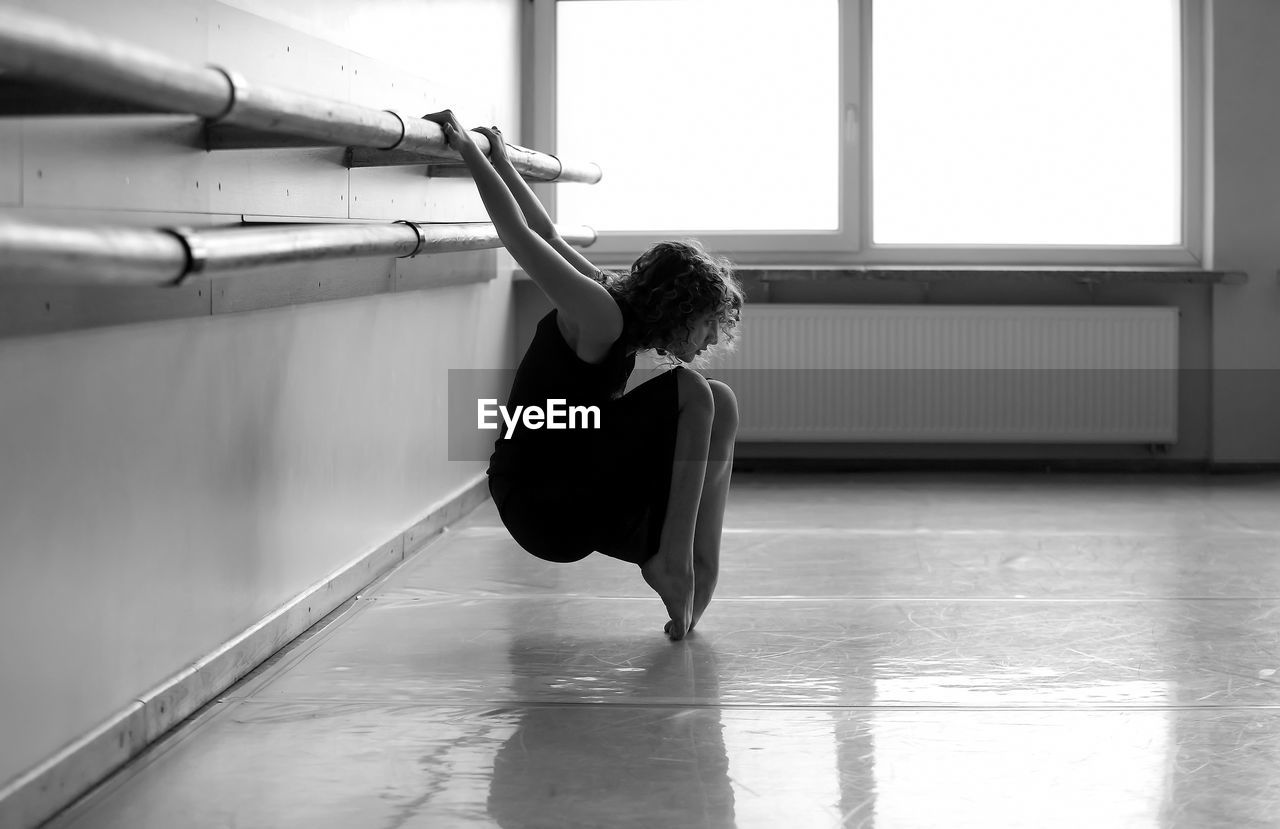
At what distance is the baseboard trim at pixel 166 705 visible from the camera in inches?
62.6

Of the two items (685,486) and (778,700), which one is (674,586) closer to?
(685,486)

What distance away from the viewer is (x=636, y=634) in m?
2.53

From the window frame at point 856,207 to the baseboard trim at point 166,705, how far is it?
219 cm

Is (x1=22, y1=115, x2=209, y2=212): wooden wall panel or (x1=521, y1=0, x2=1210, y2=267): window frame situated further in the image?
(x1=521, y1=0, x2=1210, y2=267): window frame

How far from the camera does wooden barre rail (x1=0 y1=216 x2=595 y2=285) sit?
114 centimetres

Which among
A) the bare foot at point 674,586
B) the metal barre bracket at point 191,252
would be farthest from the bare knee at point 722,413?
the metal barre bracket at point 191,252

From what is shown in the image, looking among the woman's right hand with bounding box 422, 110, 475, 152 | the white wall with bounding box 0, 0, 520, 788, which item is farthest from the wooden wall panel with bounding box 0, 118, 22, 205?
the woman's right hand with bounding box 422, 110, 475, 152

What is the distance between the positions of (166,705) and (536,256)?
855mm

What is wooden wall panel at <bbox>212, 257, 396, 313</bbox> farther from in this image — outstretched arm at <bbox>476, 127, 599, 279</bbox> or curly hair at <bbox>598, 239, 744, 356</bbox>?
curly hair at <bbox>598, 239, 744, 356</bbox>

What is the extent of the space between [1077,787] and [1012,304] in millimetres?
3233

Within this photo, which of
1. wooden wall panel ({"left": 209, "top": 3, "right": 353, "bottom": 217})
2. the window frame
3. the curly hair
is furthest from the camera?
the window frame

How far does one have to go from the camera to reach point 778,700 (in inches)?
83.3

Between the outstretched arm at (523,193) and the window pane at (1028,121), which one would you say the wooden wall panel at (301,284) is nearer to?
the outstretched arm at (523,193)

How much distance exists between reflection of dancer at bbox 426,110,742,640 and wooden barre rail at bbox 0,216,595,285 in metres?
0.52
